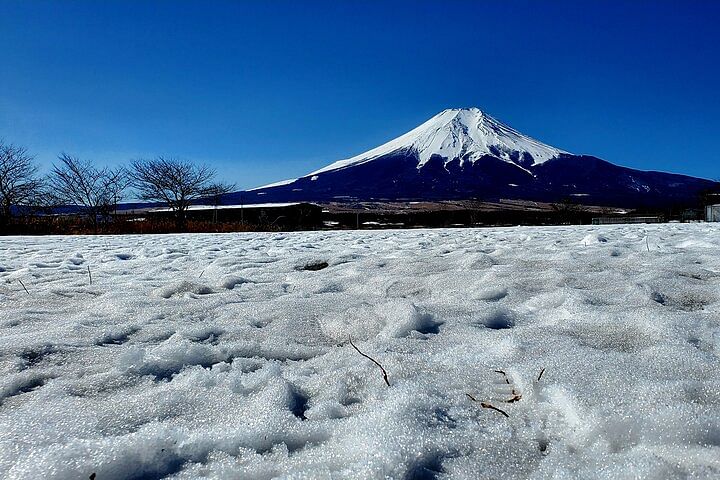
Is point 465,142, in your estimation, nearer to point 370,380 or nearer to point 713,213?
point 713,213

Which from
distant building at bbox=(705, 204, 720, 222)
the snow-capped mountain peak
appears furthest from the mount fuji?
distant building at bbox=(705, 204, 720, 222)

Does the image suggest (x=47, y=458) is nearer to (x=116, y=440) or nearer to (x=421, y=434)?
(x=116, y=440)

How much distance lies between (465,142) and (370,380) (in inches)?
5560

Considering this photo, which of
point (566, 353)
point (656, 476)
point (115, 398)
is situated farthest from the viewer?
point (566, 353)

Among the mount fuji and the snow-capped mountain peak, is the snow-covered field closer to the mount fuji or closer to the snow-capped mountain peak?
the mount fuji

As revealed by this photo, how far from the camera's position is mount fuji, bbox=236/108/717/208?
340ft

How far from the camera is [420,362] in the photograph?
1235 mm

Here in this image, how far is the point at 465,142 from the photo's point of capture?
134 metres

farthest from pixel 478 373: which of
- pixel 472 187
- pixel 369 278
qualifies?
pixel 472 187

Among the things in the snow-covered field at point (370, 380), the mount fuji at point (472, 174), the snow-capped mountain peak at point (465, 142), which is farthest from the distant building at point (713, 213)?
the snow-capped mountain peak at point (465, 142)

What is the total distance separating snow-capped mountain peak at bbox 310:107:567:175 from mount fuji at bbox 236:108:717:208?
32 cm

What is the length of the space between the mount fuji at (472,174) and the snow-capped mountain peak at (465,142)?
0.32 meters

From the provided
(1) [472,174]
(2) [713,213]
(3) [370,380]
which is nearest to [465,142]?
(1) [472,174]

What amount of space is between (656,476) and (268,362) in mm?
976
